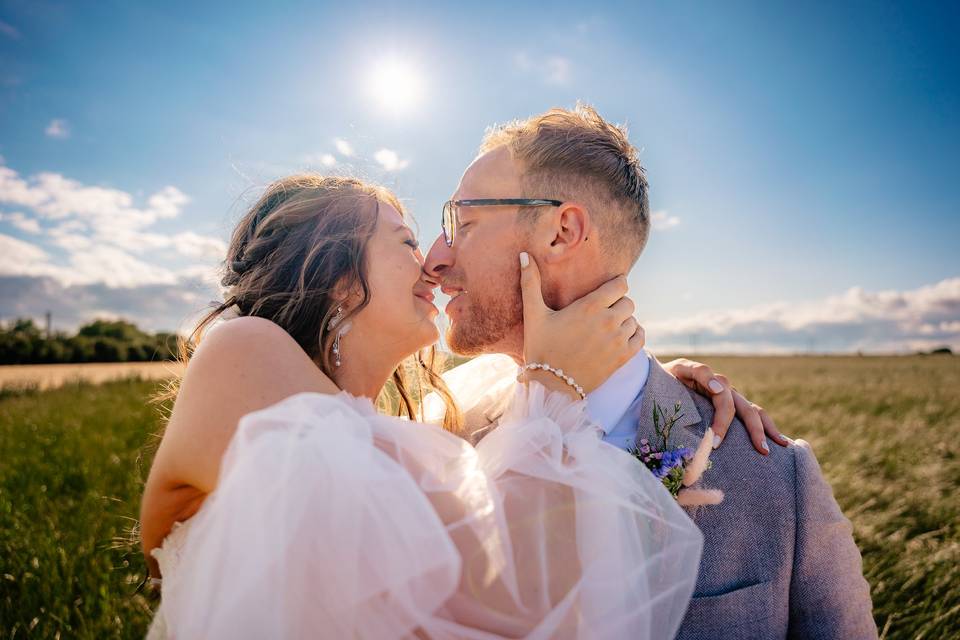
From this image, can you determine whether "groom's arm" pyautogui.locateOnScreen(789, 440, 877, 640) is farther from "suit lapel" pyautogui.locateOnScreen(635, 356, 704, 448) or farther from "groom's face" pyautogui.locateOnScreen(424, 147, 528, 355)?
"groom's face" pyautogui.locateOnScreen(424, 147, 528, 355)

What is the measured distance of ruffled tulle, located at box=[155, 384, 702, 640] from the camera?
1404 mm

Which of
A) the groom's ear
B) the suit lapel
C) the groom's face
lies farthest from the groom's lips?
the suit lapel

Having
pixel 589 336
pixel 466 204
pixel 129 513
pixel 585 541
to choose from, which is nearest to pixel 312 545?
pixel 585 541

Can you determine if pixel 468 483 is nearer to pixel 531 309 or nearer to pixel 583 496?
pixel 583 496

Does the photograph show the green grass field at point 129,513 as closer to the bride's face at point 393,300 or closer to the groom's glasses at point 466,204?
the bride's face at point 393,300

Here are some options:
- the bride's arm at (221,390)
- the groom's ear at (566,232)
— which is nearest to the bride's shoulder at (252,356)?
the bride's arm at (221,390)

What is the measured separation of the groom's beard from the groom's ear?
0.97 feet

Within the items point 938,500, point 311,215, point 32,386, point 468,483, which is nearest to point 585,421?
point 468,483

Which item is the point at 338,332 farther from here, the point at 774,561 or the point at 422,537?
the point at 774,561

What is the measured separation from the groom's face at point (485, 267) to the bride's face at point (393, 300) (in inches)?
14.0

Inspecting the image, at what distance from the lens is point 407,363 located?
158 inches

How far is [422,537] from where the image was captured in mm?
1452

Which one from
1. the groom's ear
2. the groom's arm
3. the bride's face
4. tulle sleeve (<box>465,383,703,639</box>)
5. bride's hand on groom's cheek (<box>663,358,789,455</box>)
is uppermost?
the groom's ear

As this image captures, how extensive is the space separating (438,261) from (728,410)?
174 centimetres
